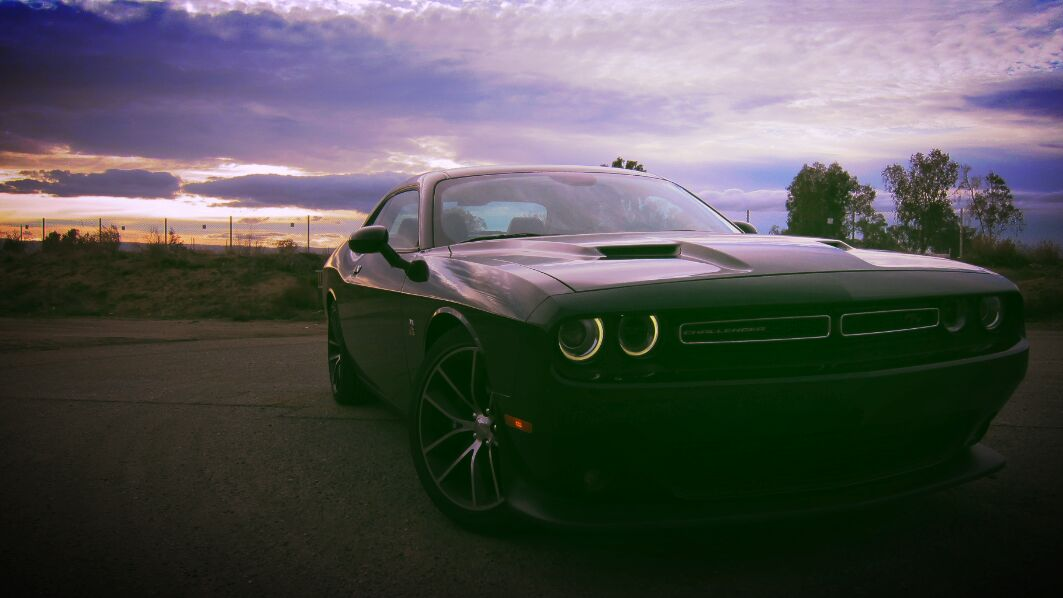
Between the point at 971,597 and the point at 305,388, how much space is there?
494cm

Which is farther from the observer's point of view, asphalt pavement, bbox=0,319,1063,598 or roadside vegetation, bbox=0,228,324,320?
roadside vegetation, bbox=0,228,324,320

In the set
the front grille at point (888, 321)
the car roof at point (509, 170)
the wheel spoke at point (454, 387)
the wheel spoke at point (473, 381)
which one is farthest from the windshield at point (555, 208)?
the front grille at point (888, 321)

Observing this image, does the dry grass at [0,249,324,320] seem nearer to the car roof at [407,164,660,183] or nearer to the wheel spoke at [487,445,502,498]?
the car roof at [407,164,660,183]

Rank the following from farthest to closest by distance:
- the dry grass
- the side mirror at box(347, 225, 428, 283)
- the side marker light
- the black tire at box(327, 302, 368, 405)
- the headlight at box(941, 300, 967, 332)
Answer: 1. the dry grass
2. the black tire at box(327, 302, 368, 405)
3. the side mirror at box(347, 225, 428, 283)
4. the headlight at box(941, 300, 967, 332)
5. the side marker light

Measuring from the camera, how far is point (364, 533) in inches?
121

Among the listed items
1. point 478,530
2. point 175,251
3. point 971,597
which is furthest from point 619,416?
point 175,251

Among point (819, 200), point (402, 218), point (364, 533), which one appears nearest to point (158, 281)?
point (402, 218)

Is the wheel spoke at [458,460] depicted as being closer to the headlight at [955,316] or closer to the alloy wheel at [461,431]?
the alloy wheel at [461,431]

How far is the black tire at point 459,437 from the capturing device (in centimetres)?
287

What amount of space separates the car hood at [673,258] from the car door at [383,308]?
52 cm

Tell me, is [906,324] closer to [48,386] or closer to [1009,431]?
[1009,431]

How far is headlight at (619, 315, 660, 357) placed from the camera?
7.97 feet

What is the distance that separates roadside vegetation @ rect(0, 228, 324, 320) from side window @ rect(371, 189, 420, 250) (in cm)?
1159

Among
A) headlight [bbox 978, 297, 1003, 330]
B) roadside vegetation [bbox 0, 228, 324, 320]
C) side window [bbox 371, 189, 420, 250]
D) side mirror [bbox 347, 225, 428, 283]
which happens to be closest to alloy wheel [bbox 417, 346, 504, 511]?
side mirror [bbox 347, 225, 428, 283]
